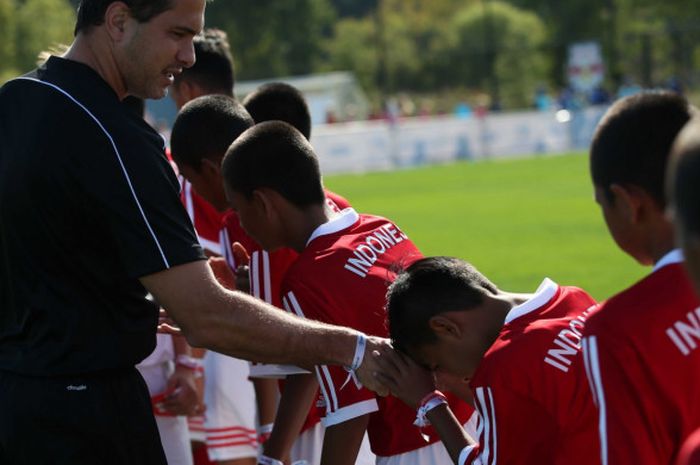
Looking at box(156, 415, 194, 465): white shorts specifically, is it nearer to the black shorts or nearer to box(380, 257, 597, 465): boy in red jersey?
the black shorts

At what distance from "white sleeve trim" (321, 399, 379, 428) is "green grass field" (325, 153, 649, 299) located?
7.73 m

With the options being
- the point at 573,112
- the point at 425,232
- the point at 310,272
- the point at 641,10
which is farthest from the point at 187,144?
the point at 641,10

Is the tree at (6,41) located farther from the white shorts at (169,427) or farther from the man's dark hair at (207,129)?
the man's dark hair at (207,129)

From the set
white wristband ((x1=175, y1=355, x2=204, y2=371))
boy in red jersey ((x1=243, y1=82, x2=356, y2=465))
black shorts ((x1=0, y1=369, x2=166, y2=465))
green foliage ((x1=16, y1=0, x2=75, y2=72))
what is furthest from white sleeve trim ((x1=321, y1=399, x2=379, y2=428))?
green foliage ((x1=16, y1=0, x2=75, y2=72))

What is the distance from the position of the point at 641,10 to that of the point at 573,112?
131 ft

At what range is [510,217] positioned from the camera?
19.7 metres

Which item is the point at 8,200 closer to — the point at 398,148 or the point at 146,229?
the point at 146,229

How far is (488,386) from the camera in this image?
3270 mm

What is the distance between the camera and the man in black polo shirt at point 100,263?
136 inches

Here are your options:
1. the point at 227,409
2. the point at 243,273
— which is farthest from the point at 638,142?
the point at 227,409

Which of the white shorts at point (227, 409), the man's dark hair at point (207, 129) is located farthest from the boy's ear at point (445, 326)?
the white shorts at point (227, 409)

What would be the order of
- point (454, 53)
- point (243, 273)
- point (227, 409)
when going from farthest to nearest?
point (454, 53) < point (227, 409) < point (243, 273)

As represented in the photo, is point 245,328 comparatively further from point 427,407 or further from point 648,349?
point 648,349

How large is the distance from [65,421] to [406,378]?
3.41 feet
